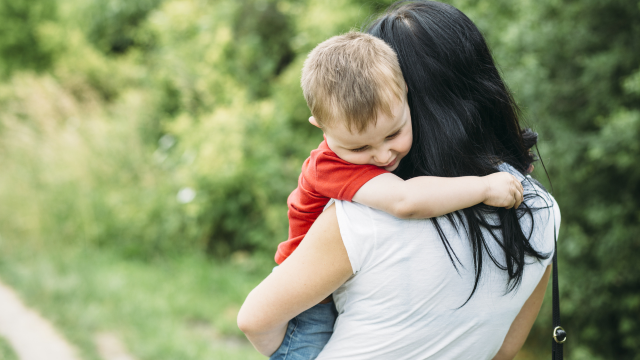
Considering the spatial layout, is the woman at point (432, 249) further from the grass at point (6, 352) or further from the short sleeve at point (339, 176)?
the grass at point (6, 352)

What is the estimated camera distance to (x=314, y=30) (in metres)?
5.02

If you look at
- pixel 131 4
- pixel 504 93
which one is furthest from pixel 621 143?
pixel 131 4

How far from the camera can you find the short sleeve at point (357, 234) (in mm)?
1071

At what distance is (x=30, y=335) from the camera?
389cm

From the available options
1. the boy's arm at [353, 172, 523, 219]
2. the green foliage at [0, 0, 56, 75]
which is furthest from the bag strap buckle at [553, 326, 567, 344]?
the green foliage at [0, 0, 56, 75]

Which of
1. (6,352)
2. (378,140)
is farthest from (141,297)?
(378,140)

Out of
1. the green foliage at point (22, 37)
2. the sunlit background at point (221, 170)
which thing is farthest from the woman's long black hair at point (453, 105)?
the green foliage at point (22, 37)

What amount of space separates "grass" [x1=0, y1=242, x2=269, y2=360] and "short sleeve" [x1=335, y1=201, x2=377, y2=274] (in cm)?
287

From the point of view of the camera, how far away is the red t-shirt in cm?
115

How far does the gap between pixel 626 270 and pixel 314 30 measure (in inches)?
138

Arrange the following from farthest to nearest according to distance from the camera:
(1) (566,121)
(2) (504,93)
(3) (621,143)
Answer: (1) (566,121), (3) (621,143), (2) (504,93)

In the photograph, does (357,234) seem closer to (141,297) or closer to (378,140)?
(378,140)

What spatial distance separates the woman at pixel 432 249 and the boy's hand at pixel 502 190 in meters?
0.04

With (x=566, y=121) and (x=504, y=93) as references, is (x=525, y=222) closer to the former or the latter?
(x=504, y=93)
